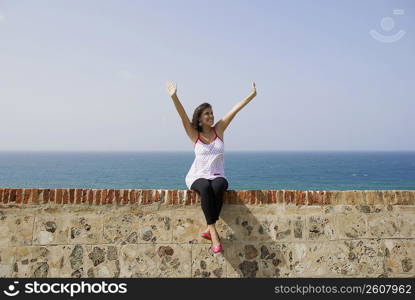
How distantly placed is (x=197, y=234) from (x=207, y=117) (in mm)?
1432

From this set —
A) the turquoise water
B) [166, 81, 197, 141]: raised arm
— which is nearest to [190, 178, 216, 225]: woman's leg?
[166, 81, 197, 141]: raised arm

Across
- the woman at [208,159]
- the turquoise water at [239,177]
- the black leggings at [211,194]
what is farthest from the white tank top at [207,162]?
the turquoise water at [239,177]

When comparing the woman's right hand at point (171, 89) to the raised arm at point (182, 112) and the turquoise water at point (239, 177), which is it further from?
the turquoise water at point (239, 177)

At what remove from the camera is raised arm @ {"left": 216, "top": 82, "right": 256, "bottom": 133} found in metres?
4.37

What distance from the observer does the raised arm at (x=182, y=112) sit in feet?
13.2

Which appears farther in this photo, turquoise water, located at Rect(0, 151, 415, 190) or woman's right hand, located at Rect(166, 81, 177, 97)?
turquoise water, located at Rect(0, 151, 415, 190)

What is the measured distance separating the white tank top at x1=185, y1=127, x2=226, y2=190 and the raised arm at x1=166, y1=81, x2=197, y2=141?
165 mm

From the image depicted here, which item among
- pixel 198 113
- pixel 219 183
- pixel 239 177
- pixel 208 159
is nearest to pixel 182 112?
pixel 198 113

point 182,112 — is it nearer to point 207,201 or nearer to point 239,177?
point 207,201

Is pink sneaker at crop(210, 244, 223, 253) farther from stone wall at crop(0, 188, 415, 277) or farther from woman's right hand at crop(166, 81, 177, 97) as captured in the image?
woman's right hand at crop(166, 81, 177, 97)

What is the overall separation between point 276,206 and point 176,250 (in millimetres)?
1289

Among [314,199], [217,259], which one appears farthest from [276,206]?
[217,259]

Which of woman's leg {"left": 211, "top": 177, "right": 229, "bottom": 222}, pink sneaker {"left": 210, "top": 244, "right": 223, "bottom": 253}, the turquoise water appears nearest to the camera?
pink sneaker {"left": 210, "top": 244, "right": 223, "bottom": 253}

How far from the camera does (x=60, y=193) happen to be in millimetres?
3898
